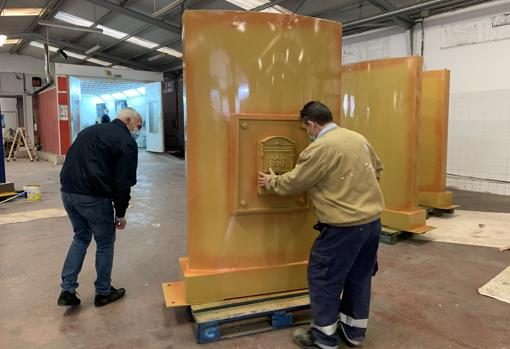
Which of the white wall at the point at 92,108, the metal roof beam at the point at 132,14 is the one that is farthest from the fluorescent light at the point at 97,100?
the metal roof beam at the point at 132,14

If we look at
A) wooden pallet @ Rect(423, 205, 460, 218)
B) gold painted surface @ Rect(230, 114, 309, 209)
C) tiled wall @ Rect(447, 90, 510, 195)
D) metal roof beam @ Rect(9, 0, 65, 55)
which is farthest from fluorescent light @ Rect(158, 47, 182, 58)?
gold painted surface @ Rect(230, 114, 309, 209)

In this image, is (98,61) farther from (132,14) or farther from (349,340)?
(349,340)

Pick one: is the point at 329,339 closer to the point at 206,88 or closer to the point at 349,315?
the point at 349,315

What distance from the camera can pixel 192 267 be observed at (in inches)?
106

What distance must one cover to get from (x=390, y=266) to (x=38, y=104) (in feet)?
54.7

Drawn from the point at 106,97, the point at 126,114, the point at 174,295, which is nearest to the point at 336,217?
the point at 174,295

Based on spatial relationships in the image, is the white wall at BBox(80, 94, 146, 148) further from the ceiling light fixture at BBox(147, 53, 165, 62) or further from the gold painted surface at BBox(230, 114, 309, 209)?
the gold painted surface at BBox(230, 114, 309, 209)

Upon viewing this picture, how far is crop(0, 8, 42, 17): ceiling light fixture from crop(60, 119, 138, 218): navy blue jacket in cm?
1092

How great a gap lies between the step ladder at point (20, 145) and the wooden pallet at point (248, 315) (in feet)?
48.4

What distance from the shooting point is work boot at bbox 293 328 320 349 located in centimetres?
244

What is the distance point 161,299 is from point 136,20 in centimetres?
1051

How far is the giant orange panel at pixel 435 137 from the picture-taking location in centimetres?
569

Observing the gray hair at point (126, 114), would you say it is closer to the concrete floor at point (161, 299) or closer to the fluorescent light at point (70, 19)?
the concrete floor at point (161, 299)

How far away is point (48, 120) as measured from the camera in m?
14.8
